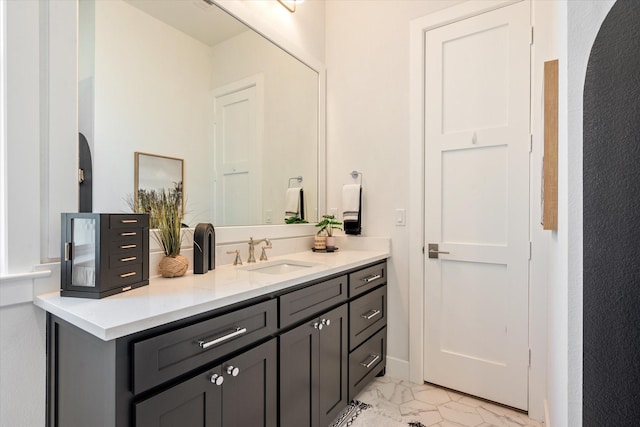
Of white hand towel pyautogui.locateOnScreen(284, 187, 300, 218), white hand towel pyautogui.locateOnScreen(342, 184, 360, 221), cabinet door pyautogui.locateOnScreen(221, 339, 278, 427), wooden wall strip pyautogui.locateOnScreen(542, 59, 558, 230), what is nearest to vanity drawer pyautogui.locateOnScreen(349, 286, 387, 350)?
white hand towel pyautogui.locateOnScreen(342, 184, 360, 221)

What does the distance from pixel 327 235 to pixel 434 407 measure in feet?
4.21

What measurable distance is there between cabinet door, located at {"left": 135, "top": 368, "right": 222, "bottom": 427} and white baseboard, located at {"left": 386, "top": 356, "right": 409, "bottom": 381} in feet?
5.07

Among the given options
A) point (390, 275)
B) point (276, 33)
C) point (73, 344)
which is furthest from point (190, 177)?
point (390, 275)

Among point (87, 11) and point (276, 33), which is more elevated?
point (276, 33)

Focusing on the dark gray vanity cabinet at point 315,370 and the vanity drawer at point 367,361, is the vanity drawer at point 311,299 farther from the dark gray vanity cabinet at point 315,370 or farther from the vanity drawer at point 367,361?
the vanity drawer at point 367,361

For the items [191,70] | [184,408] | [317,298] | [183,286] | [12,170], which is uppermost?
[191,70]

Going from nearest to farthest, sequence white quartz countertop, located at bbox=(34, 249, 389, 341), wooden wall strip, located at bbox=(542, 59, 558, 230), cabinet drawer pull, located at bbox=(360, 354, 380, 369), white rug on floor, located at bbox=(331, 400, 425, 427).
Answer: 1. white quartz countertop, located at bbox=(34, 249, 389, 341)
2. wooden wall strip, located at bbox=(542, 59, 558, 230)
3. white rug on floor, located at bbox=(331, 400, 425, 427)
4. cabinet drawer pull, located at bbox=(360, 354, 380, 369)

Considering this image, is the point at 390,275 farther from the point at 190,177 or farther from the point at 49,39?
the point at 49,39

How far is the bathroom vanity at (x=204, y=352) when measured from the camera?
866 millimetres

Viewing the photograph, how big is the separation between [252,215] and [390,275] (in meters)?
1.07

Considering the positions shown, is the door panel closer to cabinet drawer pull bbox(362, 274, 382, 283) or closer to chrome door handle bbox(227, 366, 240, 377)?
chrome door handle bbox(227, 366, 240, 377)

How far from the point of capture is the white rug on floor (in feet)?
5.74

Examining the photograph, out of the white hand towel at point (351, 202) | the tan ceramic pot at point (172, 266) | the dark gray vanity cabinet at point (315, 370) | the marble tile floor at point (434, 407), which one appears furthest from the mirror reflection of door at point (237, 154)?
the marble tile floor at point (434, 407)

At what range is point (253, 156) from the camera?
2.05m
